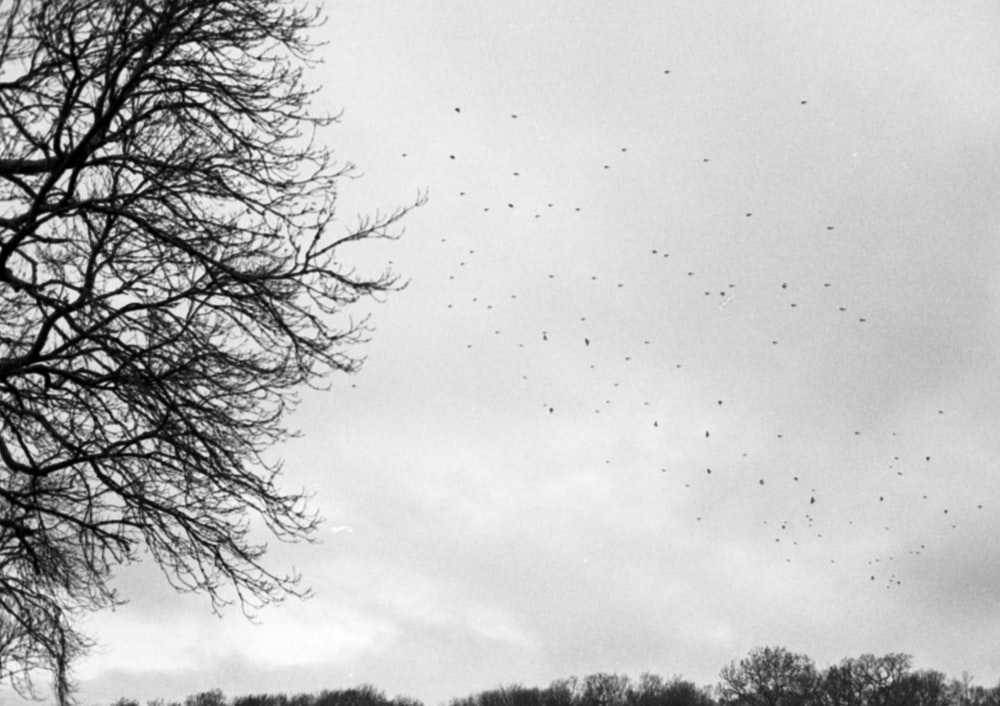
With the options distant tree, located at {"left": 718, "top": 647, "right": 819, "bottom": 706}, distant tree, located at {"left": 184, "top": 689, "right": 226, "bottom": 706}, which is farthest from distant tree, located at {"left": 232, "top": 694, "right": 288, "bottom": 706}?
distant tree, located at {"left": 718, "top": 647, "right": 819, "bottom": 706}

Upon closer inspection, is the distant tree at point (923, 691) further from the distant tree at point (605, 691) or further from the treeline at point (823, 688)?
the distant tree at point (605, 691)

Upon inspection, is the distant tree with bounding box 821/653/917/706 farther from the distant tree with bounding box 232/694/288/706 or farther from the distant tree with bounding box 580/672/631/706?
the distant tree with bounding box 232/694/288/706

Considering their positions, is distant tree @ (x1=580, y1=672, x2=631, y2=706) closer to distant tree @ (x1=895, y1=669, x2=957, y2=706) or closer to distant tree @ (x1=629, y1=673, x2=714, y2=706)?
distant tree @ (x1=629, y1=673, x2=714, y2=706)

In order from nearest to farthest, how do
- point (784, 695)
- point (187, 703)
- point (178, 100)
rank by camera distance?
point (178, 100)
point (784, 695)
point (187, 703)

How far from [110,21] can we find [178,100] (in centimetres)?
127

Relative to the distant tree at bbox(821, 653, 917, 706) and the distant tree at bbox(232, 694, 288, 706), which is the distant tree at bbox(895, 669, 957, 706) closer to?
the distant tree at bbox(821, 653, 917, 706)

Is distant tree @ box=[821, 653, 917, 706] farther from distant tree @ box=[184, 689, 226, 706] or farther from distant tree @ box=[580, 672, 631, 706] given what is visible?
distant tree @ box=[184, 689, 226, 706]

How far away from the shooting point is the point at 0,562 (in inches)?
417

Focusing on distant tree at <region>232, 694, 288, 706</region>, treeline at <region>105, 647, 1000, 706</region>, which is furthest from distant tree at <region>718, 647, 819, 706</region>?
distant tree at <region>232, 694, 288, 706</region>

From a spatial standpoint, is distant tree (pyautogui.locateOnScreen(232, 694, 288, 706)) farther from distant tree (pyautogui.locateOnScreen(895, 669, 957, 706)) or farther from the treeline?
distant tree (pyautogui.locateOnScreen(895, 669, 957, 706))

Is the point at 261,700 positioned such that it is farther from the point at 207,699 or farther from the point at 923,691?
the point at 923,691

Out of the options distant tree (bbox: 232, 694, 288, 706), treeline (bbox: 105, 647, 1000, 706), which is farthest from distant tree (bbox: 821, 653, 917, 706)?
distant tree (bbox: 232, 694, 288, 706)

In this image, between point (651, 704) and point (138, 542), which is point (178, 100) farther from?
point (651, 704)

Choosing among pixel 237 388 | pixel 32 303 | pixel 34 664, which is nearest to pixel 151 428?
pixel 237 388
